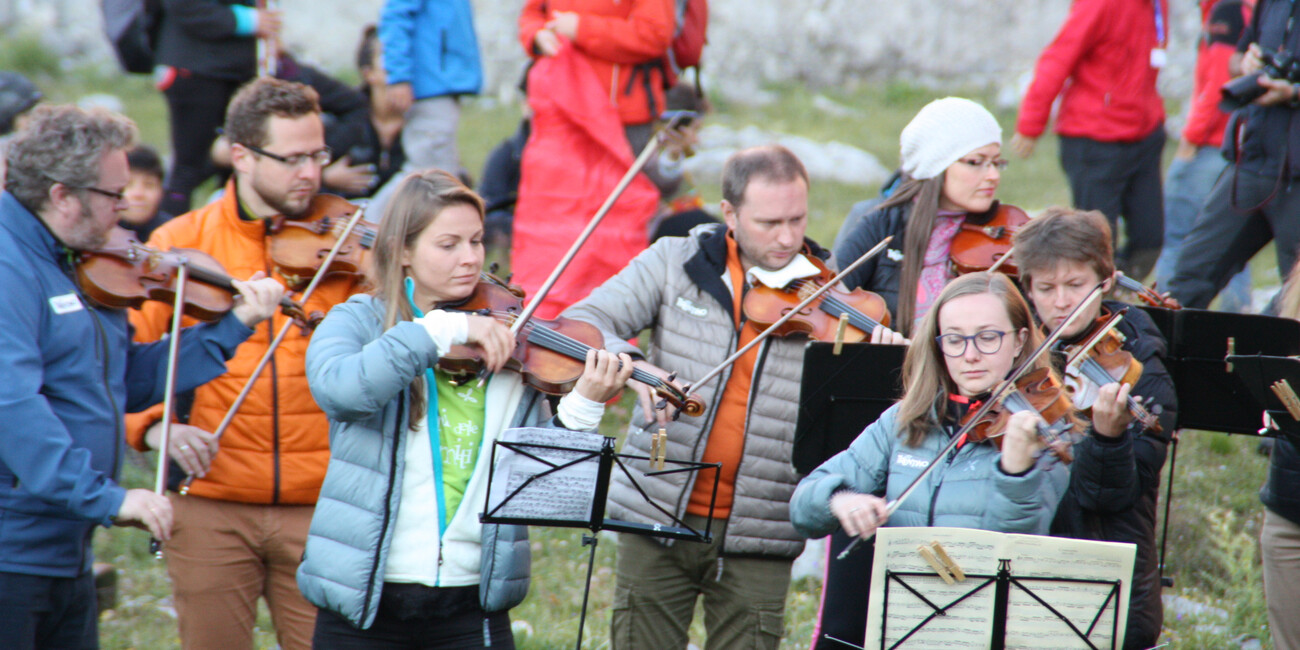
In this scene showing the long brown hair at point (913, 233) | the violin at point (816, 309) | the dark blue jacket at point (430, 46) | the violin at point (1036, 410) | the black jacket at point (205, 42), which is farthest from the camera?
the dark blue jacket at point (430, 46)

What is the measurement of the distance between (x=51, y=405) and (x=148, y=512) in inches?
15.2

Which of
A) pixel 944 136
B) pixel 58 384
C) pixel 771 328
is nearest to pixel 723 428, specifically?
pixel 771 328

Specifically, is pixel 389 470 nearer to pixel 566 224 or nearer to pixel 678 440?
pixel 678 440

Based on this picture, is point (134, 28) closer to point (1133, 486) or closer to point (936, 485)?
point (936, 485)

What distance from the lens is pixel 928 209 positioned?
12.5 feet

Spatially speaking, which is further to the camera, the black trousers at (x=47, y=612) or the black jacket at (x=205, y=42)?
the black jacket at (x=205, y=42)

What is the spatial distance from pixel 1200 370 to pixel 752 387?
139 cm

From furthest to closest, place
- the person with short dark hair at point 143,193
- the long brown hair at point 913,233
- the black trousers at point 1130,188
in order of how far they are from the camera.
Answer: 1. the black trousers at point 1130,188
2. the person with short dark hair at point 143,193
3. the long brown hair at point 913,233

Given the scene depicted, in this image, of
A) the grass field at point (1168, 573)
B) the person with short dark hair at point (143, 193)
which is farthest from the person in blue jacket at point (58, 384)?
the person with short dark hair at point (143, 193)

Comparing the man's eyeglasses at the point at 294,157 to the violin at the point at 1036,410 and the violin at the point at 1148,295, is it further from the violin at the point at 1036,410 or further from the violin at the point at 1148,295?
the violin at the point at 1148,295

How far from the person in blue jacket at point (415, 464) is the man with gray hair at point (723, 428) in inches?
21.3

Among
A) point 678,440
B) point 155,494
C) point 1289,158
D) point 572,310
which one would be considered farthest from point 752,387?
point 1289,158

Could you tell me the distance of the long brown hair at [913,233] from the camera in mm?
3680

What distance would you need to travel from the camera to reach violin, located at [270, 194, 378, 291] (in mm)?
3482
